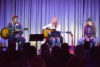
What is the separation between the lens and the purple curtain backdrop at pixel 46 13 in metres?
9.34

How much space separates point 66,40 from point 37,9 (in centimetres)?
248

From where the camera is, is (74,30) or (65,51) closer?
(65,51)

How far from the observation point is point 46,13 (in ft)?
31.2

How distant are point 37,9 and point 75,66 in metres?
7.81

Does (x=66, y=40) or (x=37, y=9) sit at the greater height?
(x=37, y=9)

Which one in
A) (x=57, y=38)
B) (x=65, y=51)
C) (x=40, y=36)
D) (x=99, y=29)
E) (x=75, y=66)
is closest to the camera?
(x=75, y=66)

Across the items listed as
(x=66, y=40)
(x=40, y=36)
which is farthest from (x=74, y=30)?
(x=40, y=36)

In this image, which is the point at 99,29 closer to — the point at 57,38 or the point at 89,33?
the point at 89,33

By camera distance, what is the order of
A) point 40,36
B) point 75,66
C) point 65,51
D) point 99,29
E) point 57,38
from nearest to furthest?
point 75,66 < point 65,51 < point 40,36 < point 57,38 < point 99,29

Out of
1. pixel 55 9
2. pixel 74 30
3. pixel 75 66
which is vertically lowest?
pixel 75 66

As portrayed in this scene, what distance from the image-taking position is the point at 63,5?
9445mm

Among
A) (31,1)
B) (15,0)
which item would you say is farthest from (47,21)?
(15,0)

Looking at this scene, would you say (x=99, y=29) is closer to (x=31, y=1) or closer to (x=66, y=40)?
(x=66, y=40)

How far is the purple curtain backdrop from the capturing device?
9344mm
